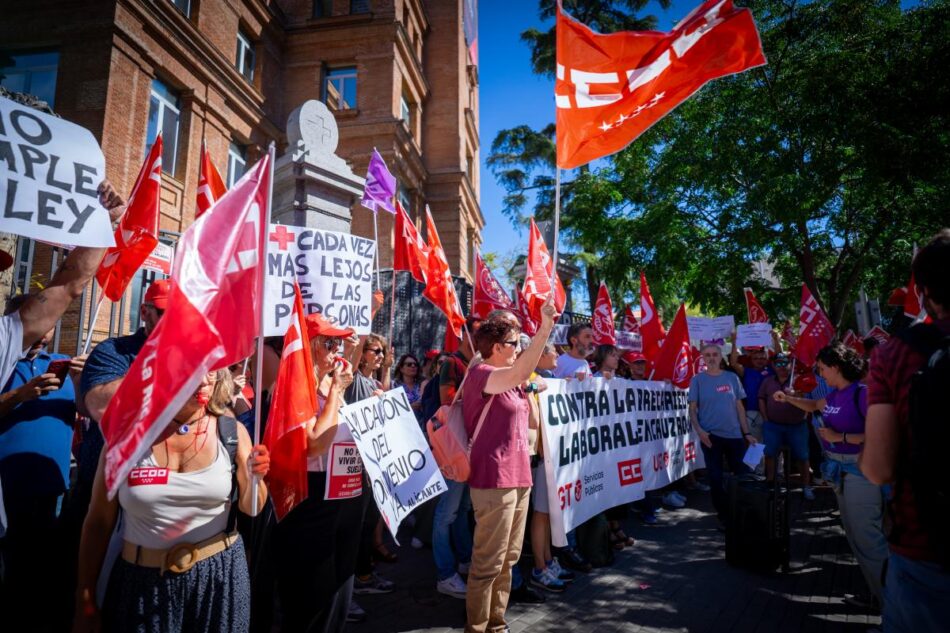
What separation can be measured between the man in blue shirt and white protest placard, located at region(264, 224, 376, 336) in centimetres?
145

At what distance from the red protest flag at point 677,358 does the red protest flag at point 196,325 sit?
5.99 m

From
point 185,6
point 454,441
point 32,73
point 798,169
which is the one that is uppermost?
point 185,6

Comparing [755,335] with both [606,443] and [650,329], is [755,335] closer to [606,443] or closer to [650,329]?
[650,329]

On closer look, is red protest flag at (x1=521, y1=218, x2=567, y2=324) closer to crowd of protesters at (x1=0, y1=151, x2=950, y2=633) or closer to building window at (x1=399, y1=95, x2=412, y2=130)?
crowd of protesters at (x1=0, y1=151, x2=950, y2=633)

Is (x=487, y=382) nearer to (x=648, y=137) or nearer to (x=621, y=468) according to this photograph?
(x=621, y=468)

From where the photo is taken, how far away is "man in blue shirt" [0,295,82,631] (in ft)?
10.2

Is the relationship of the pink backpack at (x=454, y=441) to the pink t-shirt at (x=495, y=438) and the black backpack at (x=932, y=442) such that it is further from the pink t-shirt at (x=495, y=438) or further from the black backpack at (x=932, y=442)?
the black backpack at (x=932, y=442)

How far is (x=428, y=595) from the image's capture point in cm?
410

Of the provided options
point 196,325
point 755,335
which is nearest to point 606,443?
point 196,325

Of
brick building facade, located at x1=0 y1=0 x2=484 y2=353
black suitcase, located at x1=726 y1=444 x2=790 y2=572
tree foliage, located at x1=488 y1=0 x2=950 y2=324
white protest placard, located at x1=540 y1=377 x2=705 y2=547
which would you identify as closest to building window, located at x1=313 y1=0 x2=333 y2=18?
brick building facade, located at x1=0 y1=0 x2=484 y2=353

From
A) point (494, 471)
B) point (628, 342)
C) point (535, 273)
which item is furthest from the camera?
point (628, 342)

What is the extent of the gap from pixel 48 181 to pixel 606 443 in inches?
188

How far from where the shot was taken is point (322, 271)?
4.17 metres

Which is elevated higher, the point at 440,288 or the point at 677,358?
the point at 440,288
